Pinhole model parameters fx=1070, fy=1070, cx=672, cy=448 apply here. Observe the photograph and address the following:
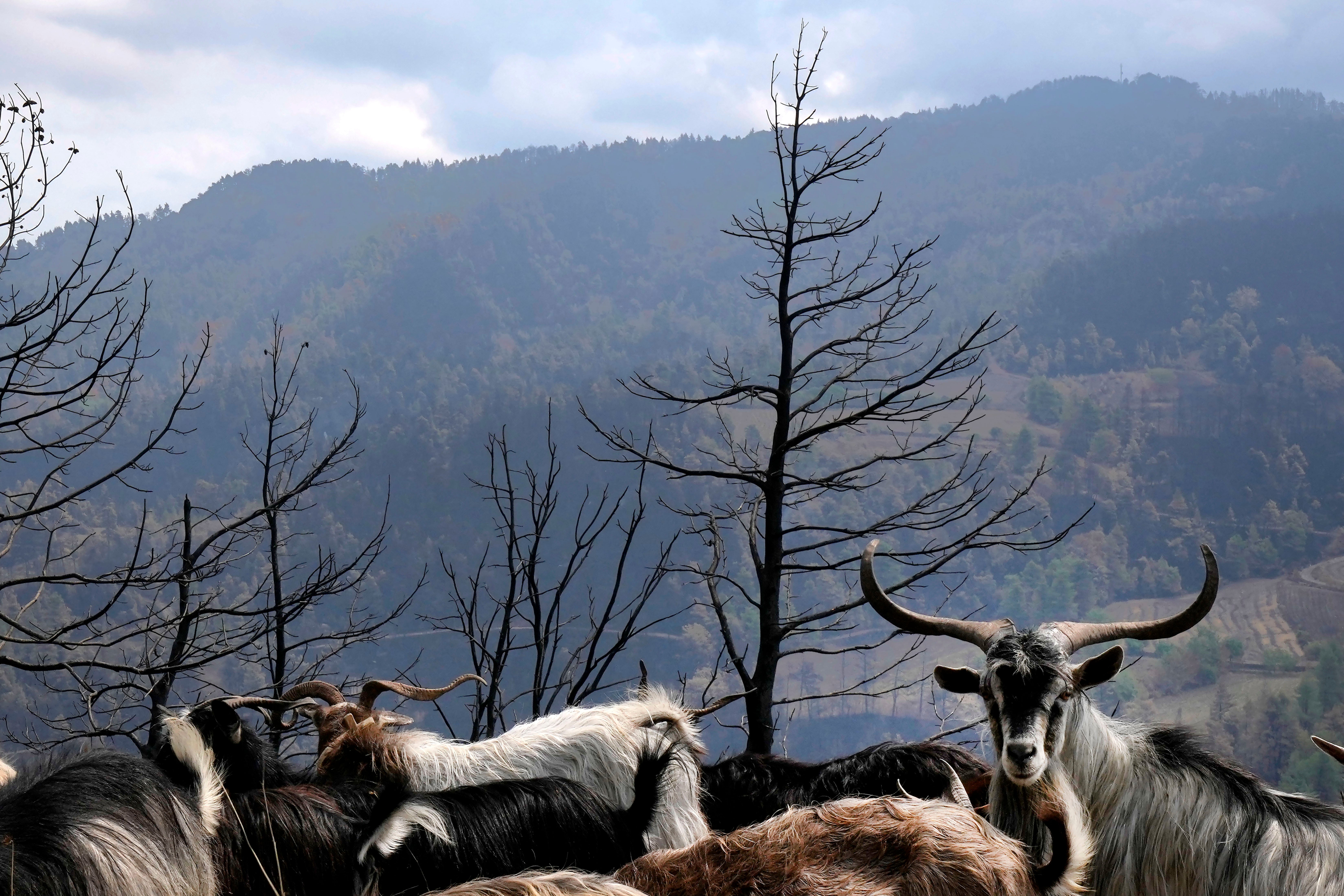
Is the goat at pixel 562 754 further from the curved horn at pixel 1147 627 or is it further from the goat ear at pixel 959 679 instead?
the curved horn at pixel 1147 627

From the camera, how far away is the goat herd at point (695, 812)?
3377 millimetres

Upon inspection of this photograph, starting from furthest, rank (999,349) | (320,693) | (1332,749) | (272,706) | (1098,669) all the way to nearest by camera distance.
A: (999,349) < (320,693) < (272,706) < (1332,749) < (1098,669)

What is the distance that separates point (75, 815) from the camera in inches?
135

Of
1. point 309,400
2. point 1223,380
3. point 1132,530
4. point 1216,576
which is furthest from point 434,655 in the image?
point 1223,380

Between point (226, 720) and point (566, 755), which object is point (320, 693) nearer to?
point (226, 720)

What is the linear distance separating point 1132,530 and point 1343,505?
19602 mm

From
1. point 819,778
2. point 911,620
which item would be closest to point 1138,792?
point 911,620

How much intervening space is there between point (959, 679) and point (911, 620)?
1.91ft

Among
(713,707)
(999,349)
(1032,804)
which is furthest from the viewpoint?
(999,349)

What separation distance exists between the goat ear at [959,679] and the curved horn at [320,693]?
4.24 meters

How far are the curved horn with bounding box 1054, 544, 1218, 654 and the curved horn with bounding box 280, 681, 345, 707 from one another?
188 inches

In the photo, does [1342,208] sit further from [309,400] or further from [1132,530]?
[309,400]

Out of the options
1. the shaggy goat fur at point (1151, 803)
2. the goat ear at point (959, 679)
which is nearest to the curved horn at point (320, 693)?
the goat ear at point (959, 679)

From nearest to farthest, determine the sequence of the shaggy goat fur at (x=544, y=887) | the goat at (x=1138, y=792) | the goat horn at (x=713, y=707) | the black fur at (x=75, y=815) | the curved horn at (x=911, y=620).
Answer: the shaggy goat fur at (x=544, y=887) → the black fur at (x=75, y=815) → the goat at (x=1138, y=792) → the curved horn at (x=911, y=620) → the goat horn at (x=713, y=707)
